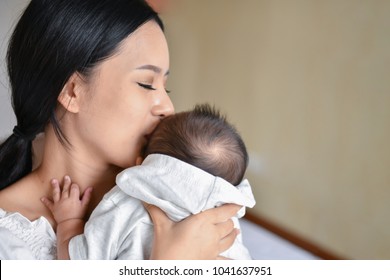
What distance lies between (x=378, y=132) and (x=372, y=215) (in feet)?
1.25

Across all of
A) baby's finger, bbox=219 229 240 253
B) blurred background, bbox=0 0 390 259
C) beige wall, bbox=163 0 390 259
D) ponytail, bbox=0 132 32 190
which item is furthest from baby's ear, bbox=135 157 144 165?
beige wall, bbox=163 0 390 259

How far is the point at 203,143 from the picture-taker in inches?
28.6

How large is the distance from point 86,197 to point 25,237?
0.48 feet

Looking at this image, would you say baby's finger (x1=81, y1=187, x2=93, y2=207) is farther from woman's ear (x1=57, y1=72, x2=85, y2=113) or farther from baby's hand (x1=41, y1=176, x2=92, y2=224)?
woman's ear (x1=57, y1=72, x2=85, y2=113)

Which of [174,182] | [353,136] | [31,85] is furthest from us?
[353,136]

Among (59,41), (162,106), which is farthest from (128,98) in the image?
(59,41)

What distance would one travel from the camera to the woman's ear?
77 centimetres

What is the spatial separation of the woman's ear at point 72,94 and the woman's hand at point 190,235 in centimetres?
27

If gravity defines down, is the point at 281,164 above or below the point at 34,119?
below

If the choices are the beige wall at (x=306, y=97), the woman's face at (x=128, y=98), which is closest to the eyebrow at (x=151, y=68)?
the woman's face at (x=128, y=98)
